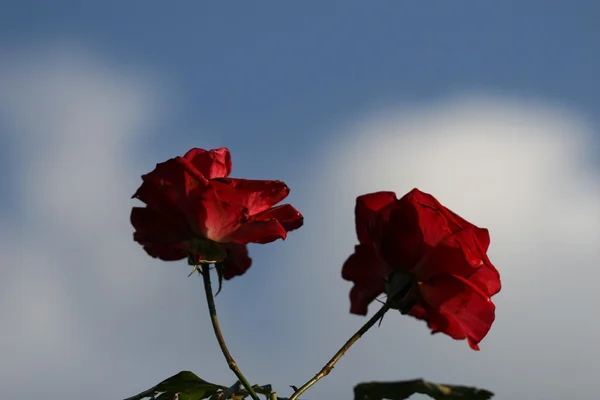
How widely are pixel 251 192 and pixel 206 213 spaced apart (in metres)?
0.11

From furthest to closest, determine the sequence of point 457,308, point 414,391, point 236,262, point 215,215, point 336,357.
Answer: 1. point 236,262
2. point 215,215
3. point 457,308
4. point 336,357
5. point 414,391

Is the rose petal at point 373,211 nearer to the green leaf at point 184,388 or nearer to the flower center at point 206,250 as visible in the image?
the flower center at point 206,250

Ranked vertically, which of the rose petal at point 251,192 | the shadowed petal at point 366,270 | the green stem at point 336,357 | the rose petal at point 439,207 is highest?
the rose petal at point 251,192

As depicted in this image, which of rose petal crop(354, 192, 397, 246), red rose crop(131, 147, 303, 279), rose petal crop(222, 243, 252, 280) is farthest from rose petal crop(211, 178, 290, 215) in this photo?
rose petal crop(354, 192, 397, 246)

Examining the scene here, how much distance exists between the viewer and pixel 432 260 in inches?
66.9

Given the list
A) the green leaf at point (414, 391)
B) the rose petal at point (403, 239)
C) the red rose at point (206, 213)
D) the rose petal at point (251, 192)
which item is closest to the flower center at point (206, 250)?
the red rose at point (206, 213)

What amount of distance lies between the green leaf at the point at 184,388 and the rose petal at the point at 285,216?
40cm

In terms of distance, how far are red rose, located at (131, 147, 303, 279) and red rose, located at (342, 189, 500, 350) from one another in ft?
0.76

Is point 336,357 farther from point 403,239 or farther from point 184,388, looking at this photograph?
point 184,388

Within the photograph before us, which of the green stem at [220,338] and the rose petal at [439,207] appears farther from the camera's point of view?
the rose petal at [439,207]

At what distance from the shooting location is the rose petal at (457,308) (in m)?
1.69

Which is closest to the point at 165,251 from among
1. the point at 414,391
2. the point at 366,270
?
the point at 366,270

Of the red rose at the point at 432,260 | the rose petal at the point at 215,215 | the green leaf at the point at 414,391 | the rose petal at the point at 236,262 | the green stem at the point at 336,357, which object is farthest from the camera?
the rose petal at the point at 236,262

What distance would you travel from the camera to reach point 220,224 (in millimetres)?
1831
